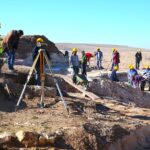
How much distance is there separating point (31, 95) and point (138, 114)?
3.59 metres

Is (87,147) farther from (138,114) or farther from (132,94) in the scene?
(132,94)

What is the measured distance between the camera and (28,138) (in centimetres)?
865

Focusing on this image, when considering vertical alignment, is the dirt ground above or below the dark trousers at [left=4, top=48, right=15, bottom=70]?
below

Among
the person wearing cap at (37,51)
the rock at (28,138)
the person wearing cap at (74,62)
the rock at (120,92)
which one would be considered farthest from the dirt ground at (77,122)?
the rock at (120,92)

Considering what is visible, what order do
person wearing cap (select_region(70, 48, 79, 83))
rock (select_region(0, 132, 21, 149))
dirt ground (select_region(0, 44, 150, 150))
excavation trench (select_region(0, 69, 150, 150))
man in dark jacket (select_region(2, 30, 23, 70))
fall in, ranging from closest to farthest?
rock (select_region(0, 132, 21, 149))
excavation trench (select_region(0, 69, 150, 150))
dirt ground (select_region(0, 44, 150, 150))
man in dark jacket (select_region(2, 30, 23, 70))
person wearing cap (select_region(70, 48, 79, 83))

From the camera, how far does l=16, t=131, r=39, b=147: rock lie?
8.61m

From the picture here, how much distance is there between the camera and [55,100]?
13086 mm

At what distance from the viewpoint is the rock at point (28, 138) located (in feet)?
28.2

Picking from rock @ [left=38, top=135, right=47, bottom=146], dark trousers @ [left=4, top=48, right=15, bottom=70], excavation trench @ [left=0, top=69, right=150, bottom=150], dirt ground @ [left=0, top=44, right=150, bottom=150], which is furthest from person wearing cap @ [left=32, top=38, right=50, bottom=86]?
rock @ [left=38, top=135, right=47, bottom=146]

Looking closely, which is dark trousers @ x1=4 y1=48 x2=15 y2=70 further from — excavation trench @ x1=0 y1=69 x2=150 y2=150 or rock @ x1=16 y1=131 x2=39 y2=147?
rock @ x1=16 y1=131 x2=39 y2=147

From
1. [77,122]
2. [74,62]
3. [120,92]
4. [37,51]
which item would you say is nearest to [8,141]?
[77,122]

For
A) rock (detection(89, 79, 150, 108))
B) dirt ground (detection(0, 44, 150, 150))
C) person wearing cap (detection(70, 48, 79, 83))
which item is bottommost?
rock (detection(89, 79, 150, 108))

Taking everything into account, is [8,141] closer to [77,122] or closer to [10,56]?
[77,122]

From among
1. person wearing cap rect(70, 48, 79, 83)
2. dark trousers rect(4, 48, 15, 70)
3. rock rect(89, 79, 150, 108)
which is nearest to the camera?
dark trousers rect(4, 48, 15, 70)
